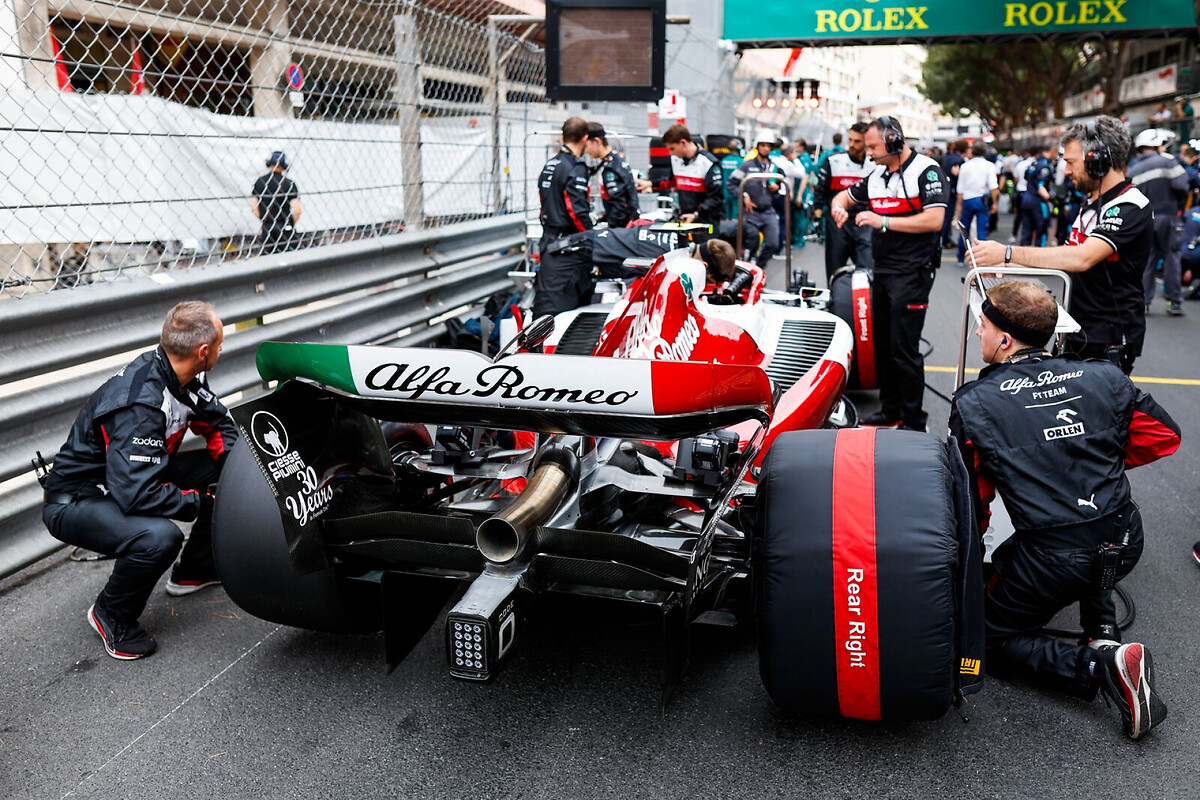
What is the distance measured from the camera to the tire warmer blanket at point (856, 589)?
2527mm

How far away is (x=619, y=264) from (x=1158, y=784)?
15.8 ft

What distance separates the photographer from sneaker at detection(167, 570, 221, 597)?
3.83 m

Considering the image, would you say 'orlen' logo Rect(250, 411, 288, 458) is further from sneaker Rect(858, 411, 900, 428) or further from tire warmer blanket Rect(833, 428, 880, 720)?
sneaker Rect(858, 411, 900, 428)

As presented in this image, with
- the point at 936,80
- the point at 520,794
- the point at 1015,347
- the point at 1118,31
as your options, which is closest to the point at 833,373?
the point at 1015,347

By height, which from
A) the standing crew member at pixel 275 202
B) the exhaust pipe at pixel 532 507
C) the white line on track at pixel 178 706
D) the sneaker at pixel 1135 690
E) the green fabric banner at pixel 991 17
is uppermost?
the green fabric banner at pixel 991 17

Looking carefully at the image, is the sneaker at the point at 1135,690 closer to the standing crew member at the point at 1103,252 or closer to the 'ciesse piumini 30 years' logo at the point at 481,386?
the 'ciesse piumini 30 years' logo at the point at 481,386

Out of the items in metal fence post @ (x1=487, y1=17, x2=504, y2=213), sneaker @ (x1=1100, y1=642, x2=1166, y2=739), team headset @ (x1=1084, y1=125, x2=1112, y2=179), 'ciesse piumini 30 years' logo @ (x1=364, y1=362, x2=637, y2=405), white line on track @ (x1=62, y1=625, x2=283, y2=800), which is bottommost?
white line on track @ (x1=62, y1=625, x2=283, y2=800)

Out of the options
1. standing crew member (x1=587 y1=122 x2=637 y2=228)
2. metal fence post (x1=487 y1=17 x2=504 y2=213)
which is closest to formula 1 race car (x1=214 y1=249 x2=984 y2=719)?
standing crew member (x1=587 y1=122 x2=637 y2=228)

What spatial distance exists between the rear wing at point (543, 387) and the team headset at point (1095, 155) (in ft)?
8.27

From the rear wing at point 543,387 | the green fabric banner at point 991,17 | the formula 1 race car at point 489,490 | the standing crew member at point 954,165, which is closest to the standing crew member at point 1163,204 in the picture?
the standing crew member at point 954,165

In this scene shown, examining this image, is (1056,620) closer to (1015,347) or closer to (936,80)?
(1015,347)

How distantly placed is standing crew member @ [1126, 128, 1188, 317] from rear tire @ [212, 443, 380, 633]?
929cm

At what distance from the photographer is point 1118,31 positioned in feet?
52.3

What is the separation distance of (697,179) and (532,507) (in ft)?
27.1
